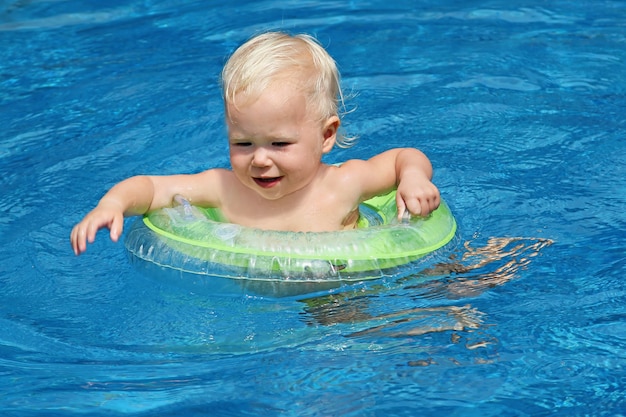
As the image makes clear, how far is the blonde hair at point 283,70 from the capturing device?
4172 millimetres

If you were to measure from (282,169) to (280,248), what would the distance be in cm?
40

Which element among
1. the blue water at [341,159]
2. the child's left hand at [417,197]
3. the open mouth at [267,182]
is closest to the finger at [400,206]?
the child's left hand at [417,197]

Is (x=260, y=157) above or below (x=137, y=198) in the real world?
above

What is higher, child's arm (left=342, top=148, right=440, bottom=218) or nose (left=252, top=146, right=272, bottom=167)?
nose (left=252, top=146, right=272, bottom=167)

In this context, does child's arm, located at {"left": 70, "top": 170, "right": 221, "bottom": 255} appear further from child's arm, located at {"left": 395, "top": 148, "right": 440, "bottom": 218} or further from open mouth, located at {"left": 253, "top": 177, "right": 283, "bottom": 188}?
child's arm, located at {"left": 395, "top": 148, "right": 440, "bottom": 218}

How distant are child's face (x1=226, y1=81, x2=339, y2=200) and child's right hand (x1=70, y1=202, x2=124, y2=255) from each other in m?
0.55

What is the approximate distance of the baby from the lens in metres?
4.17

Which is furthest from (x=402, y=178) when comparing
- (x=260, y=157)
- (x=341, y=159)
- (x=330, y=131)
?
(x=341, y=159)

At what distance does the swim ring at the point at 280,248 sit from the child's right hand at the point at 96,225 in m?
0.27

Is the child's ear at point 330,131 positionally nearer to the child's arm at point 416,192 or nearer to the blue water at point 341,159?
the child's arm at point 416,192

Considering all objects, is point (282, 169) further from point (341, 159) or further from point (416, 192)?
point (341, 159)

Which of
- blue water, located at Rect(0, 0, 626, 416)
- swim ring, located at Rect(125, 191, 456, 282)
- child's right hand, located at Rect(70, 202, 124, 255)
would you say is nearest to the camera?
blue water, located at Rect(0, 0, 626, 416)

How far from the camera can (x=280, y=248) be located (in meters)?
4.05

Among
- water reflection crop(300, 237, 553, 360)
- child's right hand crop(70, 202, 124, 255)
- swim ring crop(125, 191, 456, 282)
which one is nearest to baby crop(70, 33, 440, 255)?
child's right hand crop(70, 202, 124, 255)
